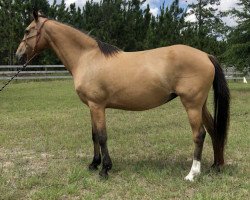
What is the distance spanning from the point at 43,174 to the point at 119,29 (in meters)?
26.6

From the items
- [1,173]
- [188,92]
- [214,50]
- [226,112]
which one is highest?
[188,92]

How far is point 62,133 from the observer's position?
29.1ft

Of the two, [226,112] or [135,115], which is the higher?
[226,112]

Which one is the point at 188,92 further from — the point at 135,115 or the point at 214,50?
the point at 214,50

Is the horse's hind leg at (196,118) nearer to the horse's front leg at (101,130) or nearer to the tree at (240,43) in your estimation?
the horse's front leg at (101,130)

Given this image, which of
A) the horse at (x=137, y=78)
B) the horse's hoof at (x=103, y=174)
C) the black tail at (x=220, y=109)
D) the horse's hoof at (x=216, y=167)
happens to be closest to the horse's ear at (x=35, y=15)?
the horse at (x=137, y=78)

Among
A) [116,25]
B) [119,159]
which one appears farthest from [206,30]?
[119,159]

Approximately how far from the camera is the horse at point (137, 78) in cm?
547

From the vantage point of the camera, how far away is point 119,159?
661cm

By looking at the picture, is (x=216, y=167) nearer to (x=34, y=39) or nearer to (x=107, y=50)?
(x=107, y=50)

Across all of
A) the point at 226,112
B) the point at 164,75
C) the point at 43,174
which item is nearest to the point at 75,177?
the point at 43,174

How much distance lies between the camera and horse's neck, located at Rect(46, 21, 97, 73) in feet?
19.6

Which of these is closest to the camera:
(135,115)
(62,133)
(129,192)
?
(129,192)

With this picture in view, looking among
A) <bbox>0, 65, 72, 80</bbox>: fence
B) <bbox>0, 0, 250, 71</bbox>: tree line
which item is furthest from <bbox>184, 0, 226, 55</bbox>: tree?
<bbox>0, 65, 72, 80</bbox>: fence
